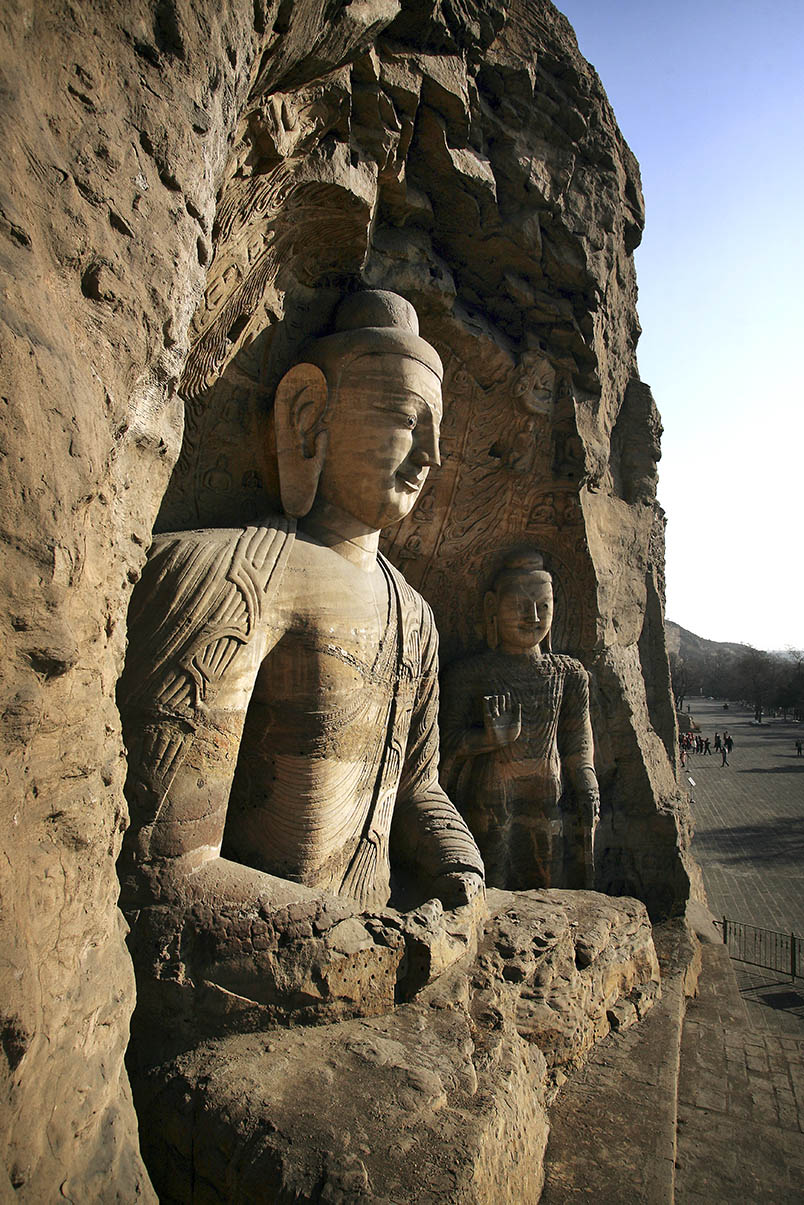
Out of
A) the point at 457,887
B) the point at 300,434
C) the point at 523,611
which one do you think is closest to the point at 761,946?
the point at 523,611

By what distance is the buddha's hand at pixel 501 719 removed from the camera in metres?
4.25

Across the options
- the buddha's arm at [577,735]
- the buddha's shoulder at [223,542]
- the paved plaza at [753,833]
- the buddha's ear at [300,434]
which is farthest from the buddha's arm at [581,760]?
the paved plaza at [753,833]

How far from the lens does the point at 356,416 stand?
2.95 meters

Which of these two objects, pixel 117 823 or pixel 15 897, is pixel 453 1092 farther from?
pixel 15 897

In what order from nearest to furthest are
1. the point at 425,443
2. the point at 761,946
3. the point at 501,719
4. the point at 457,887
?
the point at 457,887 < the point at 425,443 < the point at 501,719 < the point at 761,946

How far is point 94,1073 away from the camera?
4.93 ft

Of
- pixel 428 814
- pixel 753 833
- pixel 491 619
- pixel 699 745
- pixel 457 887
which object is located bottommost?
pixel 753 833

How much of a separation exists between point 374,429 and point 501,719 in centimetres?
205

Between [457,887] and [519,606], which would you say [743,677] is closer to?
[519,606]

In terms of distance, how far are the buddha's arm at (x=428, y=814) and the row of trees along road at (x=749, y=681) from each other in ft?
77.8

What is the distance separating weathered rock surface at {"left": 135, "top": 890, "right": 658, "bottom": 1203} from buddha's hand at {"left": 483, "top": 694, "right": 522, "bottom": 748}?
5.81ft

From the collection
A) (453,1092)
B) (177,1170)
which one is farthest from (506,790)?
(177,1170)

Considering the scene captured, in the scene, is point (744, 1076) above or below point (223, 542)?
below

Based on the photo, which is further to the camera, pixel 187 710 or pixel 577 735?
pixel 577 735
